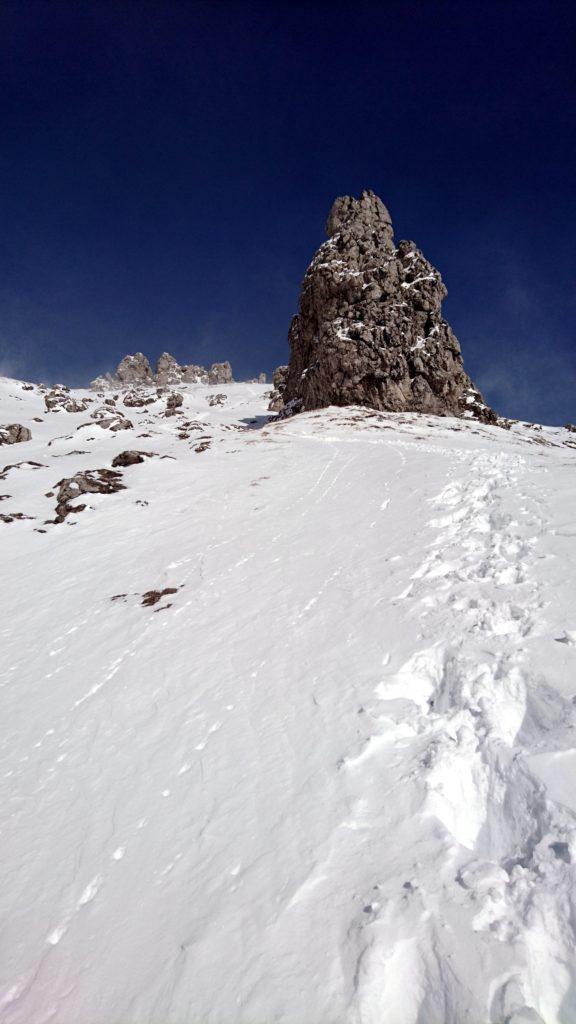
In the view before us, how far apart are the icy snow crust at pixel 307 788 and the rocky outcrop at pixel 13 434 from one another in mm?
36128

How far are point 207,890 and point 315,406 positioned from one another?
53.3 m

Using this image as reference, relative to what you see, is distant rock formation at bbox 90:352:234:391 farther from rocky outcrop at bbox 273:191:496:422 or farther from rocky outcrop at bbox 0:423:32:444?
rocky outcrop at bbox 0:423:32:444

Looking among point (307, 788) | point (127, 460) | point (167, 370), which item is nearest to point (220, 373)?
point (167, 370)

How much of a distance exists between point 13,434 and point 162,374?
326ft

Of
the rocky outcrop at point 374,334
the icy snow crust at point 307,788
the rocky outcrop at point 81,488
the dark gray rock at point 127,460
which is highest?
the rocky outcrop at point 374,334

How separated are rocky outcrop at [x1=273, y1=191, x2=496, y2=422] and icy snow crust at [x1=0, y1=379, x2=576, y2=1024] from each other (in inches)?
1695

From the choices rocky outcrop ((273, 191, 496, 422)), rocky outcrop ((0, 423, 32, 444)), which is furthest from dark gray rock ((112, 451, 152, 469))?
rocky outcrop ((273, 191, 496, 422))

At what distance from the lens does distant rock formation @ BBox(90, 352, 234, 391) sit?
132875 millimetres

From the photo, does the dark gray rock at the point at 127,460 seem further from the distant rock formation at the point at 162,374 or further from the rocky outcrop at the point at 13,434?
the distant rock formation at the point at 162,374

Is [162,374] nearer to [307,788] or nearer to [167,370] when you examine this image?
[167,370]

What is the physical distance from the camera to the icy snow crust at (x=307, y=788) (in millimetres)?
2873

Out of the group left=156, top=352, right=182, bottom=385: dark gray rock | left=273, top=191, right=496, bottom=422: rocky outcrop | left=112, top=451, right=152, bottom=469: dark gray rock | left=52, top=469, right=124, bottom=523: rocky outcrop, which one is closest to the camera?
left=52, top=469, right=124, bottom=523: rocky outcrop

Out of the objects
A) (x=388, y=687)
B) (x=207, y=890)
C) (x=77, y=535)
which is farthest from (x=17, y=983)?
(x=77, y=535)

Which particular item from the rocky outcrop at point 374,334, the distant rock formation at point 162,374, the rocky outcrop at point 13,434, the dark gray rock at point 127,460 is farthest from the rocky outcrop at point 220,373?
the dark gray rock at point 127,460
